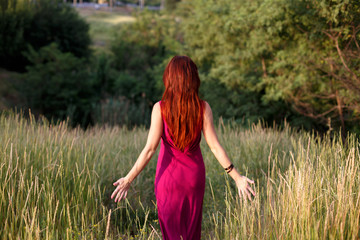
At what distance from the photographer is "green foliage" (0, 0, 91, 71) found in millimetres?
20062

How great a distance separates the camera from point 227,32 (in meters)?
14.0

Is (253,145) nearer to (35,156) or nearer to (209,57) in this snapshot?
(35,156)

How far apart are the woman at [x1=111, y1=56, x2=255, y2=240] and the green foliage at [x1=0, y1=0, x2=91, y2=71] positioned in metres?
18.1

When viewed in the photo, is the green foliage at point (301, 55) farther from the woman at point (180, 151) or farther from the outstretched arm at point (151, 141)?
the outstretched arm at point (151, 141)

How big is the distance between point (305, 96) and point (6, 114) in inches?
331

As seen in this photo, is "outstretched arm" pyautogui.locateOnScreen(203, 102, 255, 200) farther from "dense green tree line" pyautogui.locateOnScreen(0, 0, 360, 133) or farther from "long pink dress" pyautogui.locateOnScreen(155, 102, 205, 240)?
"dense green tree line" pyautogui.locateOnScreen(0, 0, 360, 133)

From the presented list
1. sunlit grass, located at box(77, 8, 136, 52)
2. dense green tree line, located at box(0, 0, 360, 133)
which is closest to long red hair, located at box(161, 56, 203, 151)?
dense green tree line, located at box(0, 0, 360, 133)

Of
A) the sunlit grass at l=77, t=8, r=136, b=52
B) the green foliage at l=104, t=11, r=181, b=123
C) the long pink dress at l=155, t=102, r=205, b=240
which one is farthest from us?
the sunlit grass at l=77, t=8, r=136, b=52

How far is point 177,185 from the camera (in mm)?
3111

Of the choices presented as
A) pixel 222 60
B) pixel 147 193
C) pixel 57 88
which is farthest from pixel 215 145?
pixel 57 88

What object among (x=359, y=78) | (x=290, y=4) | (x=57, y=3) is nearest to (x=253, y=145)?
(x=359, y=78)

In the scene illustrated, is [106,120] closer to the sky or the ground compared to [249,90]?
closer to the ground

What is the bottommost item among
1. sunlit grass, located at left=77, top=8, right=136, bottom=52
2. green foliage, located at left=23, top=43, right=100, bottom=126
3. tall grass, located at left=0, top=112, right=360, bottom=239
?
green foliage, located at left=23, top=43, right=100, bottom=126

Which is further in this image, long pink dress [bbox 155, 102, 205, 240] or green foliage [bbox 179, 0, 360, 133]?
green foliage [bbox 179, 0, 360, 133]
